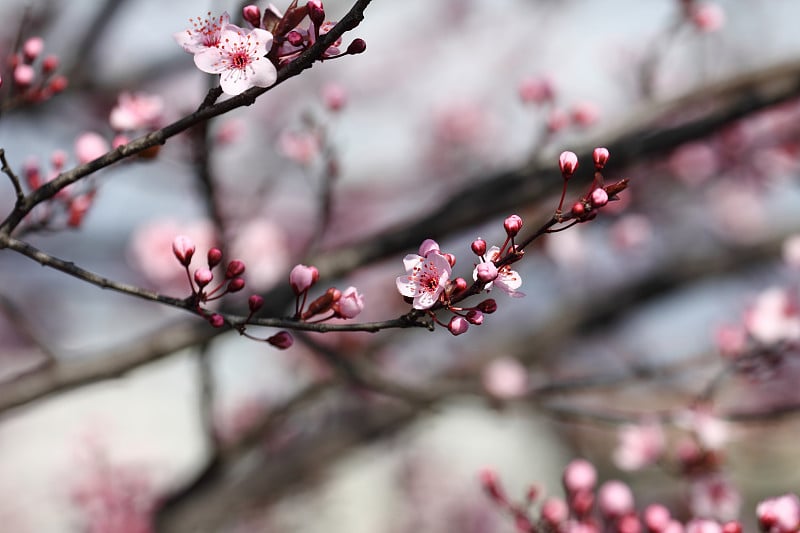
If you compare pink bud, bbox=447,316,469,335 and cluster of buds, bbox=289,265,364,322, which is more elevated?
cluster of buds, bbox=289,265,364,322

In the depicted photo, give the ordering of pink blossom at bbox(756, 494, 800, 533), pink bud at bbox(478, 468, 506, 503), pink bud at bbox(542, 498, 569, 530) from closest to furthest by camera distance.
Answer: pink blossom at bbox(756, 494, 800, 533), pink bud at bbox(542, 498, 569, 530), pink bud at bbox(478, 468, 506, 503)

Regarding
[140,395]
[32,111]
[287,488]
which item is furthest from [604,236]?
[140,395]

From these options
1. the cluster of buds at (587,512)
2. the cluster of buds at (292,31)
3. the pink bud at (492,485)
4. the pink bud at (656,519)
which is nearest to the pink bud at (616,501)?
the cluster of buds at (587,512)

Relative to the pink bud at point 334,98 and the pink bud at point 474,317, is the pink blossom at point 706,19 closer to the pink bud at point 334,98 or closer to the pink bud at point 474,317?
the pink bud at point 334,98

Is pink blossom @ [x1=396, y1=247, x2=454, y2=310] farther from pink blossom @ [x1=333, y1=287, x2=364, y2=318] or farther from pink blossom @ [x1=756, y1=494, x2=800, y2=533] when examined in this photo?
pink blossom @ [x1=756, y1=494, x2=800, y2=533]

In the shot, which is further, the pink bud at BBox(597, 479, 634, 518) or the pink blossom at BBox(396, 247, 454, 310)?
the pink bud at BBox(597, 479, 634, 518)

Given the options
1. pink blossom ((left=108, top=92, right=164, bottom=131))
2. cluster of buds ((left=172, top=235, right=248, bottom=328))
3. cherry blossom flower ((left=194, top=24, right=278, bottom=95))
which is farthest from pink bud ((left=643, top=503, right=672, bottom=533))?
pink blossom ((left=108, top=92, right=164, bottom=131))

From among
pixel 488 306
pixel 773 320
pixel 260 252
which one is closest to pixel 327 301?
pixel 488 306
